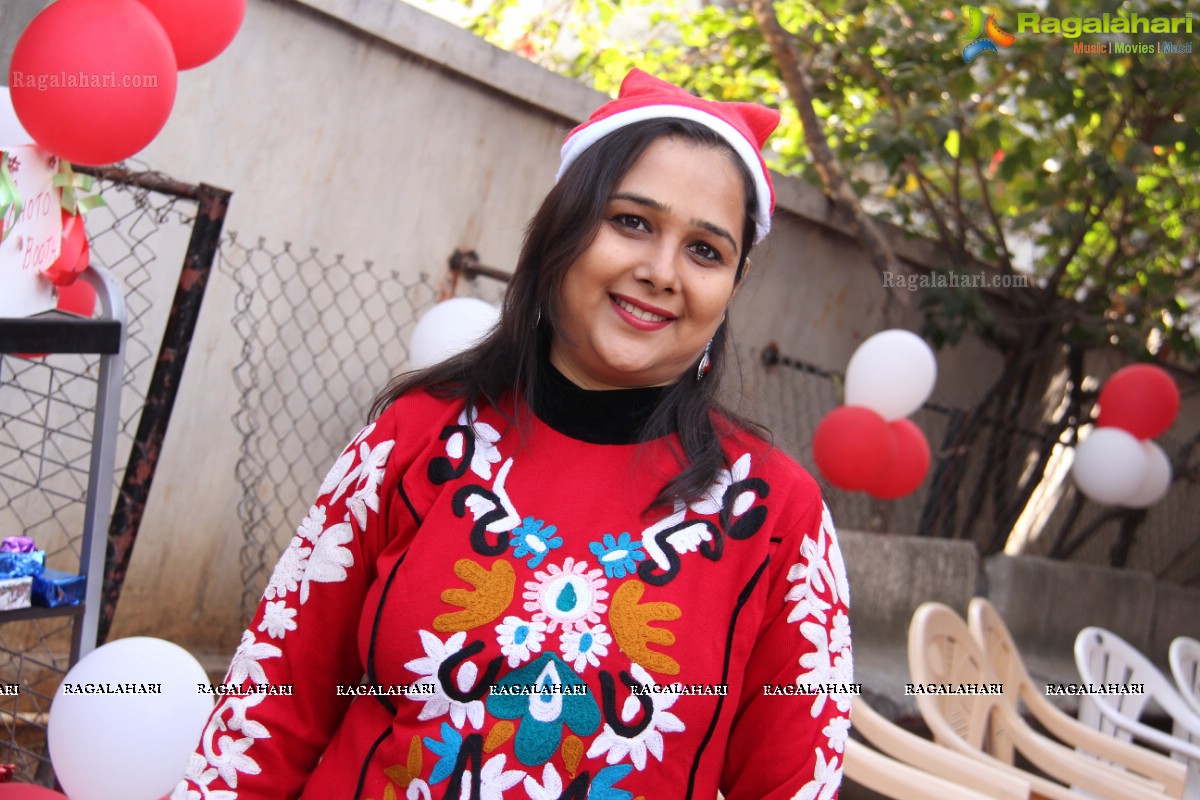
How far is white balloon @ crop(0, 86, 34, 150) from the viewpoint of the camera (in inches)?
69.9

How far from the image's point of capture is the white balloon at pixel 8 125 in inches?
69.9

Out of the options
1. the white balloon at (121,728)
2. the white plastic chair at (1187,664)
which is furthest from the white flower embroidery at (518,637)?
the white plastic chair at (1187,664)

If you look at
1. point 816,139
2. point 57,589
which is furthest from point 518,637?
point 816,139

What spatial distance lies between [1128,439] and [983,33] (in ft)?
5.62

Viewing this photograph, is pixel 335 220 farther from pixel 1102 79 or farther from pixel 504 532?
pixel 1102 79

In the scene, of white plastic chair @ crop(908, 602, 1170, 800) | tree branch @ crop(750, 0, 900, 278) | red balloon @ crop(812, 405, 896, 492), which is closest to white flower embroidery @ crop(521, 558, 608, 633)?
white plastic chair @ crop(908, 602, 1170, 800)

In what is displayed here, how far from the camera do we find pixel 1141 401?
4.70m

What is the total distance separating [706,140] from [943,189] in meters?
4.88

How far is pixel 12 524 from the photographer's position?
9.66 feet

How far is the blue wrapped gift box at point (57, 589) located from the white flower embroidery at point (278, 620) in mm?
773

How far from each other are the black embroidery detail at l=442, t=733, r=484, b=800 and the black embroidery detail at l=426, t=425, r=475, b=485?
27 centimetres

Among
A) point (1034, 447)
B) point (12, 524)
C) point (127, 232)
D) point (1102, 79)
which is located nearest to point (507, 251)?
point (127, 232)

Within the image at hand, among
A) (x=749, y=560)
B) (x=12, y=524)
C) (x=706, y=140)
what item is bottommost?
(x=12, y=524)

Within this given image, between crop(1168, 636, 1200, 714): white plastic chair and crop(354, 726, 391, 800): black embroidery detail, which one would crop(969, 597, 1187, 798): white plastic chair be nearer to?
crop(1168, 636, 1200, 714): white plastic chair
